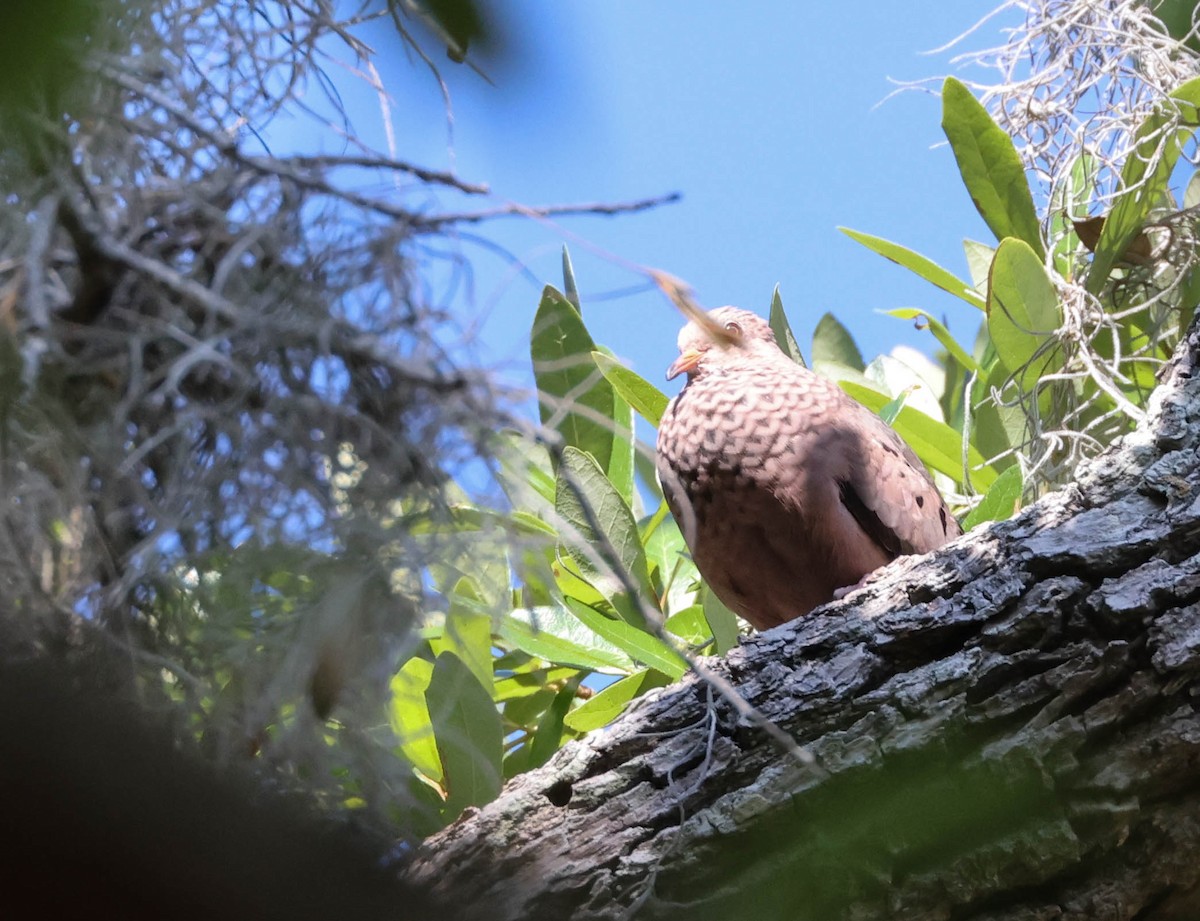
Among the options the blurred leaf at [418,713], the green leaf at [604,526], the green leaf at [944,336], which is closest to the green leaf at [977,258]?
the green leaf at [944,336]

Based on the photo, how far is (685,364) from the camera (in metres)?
2.70

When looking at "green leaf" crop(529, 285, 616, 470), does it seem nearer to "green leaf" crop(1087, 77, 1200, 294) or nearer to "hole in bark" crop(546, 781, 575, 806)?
"hole in bark" crop(546, 781, 575, 806)

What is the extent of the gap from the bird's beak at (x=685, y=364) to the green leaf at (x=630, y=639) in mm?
707

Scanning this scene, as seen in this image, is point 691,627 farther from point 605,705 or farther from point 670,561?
point 605,705

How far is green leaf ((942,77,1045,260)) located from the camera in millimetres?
2590

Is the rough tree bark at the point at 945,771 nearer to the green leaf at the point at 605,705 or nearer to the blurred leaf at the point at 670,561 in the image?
the green leaf at the point at 605,705

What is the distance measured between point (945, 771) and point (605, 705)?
3.15 feet

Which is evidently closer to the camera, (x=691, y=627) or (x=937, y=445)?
(x=691, y=627)

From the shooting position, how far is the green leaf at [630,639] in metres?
2.07

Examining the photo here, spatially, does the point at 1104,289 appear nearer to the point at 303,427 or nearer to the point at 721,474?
the point at 721,474

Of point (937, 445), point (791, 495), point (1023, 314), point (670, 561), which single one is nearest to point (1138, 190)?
point (1023, 314)

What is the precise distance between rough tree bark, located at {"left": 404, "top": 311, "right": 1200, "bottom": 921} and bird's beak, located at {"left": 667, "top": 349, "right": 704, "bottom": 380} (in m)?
1.13

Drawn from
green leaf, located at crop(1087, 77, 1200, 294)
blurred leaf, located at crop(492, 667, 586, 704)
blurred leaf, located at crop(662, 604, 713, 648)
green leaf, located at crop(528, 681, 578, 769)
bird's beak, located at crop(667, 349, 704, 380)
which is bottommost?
green leaf, located at crop(528, 681, 578, 769)

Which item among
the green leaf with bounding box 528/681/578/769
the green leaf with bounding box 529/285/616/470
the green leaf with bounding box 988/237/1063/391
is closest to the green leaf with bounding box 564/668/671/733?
the green leaf with bounding box 528/681/578/769
